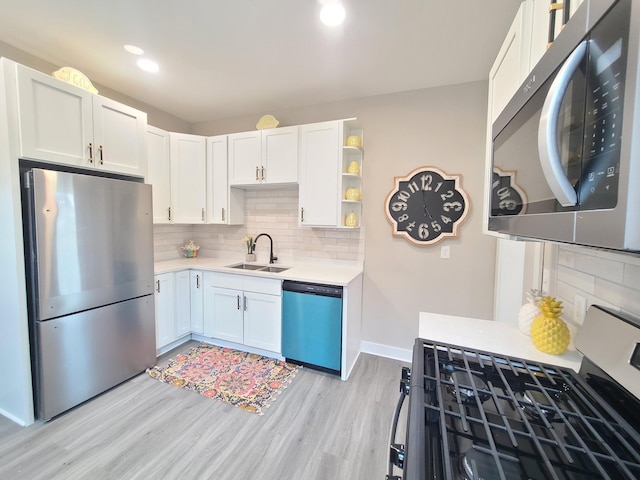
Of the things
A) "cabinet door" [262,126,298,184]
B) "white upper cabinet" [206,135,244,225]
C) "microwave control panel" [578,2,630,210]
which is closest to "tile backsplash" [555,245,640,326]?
"microwave control panel" [578,2,630,210]

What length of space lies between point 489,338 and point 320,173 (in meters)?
2.02

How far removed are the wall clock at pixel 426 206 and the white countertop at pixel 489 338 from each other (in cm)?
134

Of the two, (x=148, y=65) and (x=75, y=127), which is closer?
(x=75, y=127)

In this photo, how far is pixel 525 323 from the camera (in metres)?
1.24

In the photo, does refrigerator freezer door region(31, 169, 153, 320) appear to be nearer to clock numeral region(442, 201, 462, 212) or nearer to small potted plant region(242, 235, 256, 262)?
small potted plant region(242, 235, 256, 262)

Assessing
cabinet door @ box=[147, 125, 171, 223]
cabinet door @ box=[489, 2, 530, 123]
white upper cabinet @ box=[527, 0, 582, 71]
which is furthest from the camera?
cabinet door @ box=[147, 125, 171, 223]

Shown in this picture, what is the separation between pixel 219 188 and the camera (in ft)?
10.5

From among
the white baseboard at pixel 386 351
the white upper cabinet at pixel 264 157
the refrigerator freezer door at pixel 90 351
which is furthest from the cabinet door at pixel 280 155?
the white baseboard at pixel 386 351

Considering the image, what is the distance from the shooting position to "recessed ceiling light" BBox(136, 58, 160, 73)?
228 cm

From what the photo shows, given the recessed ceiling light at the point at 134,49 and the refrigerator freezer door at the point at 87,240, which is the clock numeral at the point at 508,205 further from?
the recessed ceiling light at the point at 134,49

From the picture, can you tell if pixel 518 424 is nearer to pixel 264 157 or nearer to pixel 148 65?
pixel 264 157

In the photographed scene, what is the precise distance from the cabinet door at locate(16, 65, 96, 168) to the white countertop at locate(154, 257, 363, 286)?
1212 mm

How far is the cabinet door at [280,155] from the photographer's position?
2.82 meters

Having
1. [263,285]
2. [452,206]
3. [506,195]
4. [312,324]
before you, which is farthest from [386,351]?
[506,195]
